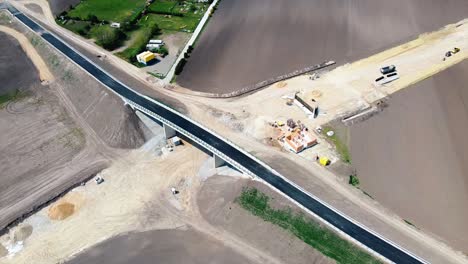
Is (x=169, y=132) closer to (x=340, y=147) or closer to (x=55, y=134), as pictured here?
(x=55, y=134)

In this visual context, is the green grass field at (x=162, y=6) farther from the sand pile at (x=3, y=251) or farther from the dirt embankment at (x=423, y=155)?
the sand pile at (x=3, y=251)

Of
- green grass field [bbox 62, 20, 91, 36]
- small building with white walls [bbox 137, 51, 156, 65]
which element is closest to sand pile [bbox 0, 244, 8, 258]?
small building with white walls [bbox 137, 51, 156, 65]

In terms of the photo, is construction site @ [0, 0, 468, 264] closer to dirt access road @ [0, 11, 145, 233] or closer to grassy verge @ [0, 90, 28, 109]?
dirt access road @ [0, 11, 145, 233]

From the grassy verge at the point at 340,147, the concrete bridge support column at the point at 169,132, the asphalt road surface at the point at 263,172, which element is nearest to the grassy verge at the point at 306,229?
the asphalt road surface at the point at 263,172

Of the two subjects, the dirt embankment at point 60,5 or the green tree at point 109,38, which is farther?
the dirt embankment at point 60,5

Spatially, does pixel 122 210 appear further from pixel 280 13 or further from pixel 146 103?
pixel 280 13

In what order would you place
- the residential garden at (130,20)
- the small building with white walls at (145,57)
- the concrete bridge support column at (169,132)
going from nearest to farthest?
the concrete bridge support column at (169,132) < the small building with white walls at (145,57) < the residential garden at (130,20)
